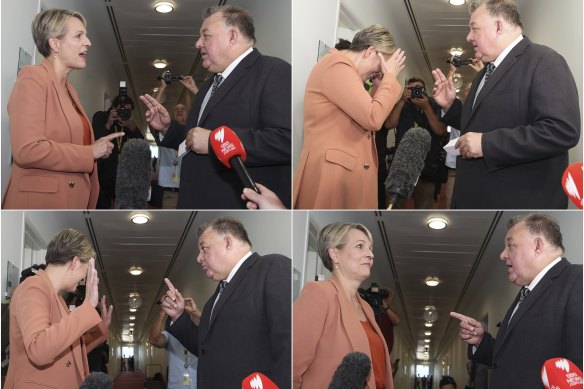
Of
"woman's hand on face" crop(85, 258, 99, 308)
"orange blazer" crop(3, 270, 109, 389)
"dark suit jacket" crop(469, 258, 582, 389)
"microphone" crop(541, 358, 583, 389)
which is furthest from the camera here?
"woman's hand on face" crop(85, 258, 99, 308)

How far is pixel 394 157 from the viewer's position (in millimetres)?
4242

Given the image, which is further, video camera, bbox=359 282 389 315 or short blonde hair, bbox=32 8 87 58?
short blonde hair, bbox=32 8 87 58

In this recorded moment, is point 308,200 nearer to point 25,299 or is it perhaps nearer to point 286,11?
point 286,11

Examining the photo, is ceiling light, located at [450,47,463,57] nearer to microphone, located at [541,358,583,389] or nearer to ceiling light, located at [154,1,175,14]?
ceiling light, located at [154,1,175,14]

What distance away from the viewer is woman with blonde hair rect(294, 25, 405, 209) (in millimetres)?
4273

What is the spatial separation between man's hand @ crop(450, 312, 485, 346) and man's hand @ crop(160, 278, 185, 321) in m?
1.11

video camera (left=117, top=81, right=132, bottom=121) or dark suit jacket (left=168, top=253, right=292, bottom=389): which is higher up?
video camera (left=117, top=81, right=132, bottom=121)

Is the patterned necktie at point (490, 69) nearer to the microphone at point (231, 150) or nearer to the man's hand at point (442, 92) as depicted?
the man's hand at point (442, 92)

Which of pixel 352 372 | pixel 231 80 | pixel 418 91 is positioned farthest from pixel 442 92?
pixel 352 372

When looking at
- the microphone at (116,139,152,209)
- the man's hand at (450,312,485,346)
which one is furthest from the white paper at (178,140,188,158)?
the man's hand at (450,312,485,346)

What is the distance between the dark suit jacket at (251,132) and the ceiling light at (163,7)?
0.46 meters

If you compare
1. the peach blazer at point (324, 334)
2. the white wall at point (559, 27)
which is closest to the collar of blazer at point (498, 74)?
the white wall at point (559, 27)

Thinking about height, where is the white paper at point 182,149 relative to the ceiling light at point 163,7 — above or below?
below

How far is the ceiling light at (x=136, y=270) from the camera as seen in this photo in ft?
14.2
